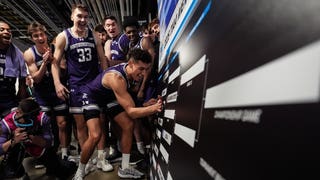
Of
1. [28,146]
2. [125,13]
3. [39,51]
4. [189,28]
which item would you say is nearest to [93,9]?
[125,13]

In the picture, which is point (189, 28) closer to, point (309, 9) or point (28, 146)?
point (309, 9)

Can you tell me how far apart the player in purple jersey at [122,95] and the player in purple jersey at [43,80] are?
29.6 inches

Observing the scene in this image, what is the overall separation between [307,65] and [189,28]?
2.49 ft

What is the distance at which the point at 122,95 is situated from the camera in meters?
2.43

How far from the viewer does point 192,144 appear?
2.86 ft

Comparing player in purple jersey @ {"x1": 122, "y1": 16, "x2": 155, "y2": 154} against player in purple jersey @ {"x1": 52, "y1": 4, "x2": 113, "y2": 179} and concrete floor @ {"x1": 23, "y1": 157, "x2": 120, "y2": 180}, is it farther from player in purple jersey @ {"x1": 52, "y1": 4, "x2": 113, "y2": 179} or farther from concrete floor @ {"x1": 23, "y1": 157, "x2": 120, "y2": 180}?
player in purple jersey @ {"x1": 52, "y1": 4, "x2": 113, "y2": 179}

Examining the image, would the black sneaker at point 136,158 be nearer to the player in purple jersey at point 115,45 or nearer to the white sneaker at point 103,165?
the white sneaker at point 103,165

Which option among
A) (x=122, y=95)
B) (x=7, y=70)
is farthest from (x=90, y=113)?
(x=7, y=70)

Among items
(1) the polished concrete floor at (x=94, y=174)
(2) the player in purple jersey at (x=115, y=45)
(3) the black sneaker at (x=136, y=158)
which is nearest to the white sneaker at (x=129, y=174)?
(1) the polished concrete floor at (x=94, y=174)

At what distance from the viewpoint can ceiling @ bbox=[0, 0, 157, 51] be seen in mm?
6618

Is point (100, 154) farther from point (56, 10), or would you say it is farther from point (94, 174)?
point (56, 10)

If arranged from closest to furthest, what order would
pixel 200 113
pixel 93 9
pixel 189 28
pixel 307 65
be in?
pixel 307 65 → pixel 200 113 → pixel 189 28 → pixel 93 9

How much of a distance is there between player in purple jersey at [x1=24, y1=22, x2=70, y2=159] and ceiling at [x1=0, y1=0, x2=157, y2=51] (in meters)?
3.32

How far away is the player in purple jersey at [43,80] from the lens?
319cm
